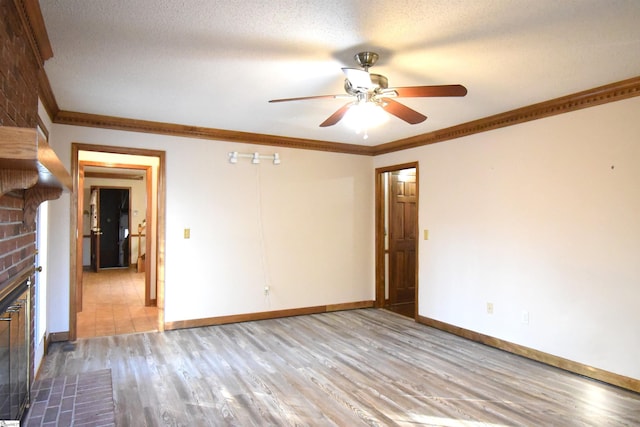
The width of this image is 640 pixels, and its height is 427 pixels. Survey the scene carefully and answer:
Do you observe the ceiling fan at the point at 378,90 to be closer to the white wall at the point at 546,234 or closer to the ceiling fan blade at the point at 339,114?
the ceiling fan blade at the point at 339,114

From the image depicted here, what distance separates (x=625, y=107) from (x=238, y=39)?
2.85m

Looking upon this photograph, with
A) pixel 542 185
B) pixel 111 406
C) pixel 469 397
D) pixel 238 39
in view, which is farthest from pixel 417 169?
pixel 111 406

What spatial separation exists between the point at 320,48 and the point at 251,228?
2863 millimetres

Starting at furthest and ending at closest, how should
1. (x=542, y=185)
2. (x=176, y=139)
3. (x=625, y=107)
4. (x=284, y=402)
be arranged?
(x=176, y=139) → (x=542, y=185) → (x=625, y=107) → (x=284, y=402)

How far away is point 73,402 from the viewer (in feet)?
7.32

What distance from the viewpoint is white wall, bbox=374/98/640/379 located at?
3029mm

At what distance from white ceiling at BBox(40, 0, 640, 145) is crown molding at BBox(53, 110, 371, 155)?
1.47 feet

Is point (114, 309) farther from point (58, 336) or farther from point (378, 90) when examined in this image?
point (378, 90)

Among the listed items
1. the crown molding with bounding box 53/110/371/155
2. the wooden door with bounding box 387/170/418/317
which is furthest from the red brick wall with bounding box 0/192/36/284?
the wooden door with bounding box 387/170/418/317

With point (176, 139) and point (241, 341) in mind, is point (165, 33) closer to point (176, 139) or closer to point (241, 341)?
point (176, 139)

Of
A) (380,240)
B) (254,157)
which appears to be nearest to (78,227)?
(254,157)

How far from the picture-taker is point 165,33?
2.22 metres

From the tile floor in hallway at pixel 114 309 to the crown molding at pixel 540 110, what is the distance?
3863 millimetres

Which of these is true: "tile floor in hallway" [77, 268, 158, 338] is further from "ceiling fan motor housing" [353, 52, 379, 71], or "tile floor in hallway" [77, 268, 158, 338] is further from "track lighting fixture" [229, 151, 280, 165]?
"ceiling fan motor housing" [353, 52, 379, 71]
